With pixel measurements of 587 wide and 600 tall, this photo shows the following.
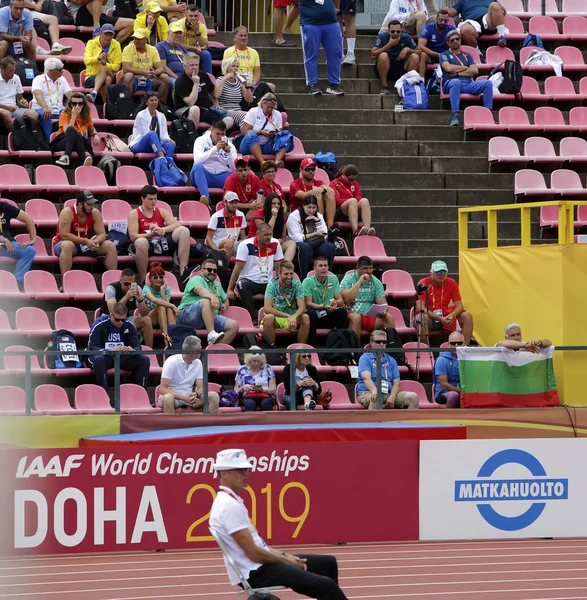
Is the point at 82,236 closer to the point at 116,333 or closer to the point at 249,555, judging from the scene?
the point at 116,333

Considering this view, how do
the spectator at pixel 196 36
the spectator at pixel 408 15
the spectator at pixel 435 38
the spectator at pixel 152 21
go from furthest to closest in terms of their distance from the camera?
the spectator at pixel 408 15 → the spectator at pixel 435 38 → the spectator at pixel 196 36 → the spectator at pixel 152 21

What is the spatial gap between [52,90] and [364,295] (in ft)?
16.9

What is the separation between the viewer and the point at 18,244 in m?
14.9

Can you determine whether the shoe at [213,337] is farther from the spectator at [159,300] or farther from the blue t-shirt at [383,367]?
the blue t-shirt at [383,367]

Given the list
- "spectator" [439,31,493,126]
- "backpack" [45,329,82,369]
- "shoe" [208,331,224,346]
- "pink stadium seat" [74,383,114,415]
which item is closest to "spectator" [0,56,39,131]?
"backpack" [45,329,82,369]

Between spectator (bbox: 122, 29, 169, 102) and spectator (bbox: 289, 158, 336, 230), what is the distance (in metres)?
2.59

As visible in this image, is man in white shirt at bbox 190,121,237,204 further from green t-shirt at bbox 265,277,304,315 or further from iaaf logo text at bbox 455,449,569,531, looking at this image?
iaaf logo text at bbox 455,449,569,531

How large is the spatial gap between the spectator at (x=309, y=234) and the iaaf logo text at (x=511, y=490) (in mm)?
4075

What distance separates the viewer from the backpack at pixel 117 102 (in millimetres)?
17609

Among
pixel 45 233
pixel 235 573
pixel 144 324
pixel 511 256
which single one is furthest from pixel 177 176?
pixel 235 573

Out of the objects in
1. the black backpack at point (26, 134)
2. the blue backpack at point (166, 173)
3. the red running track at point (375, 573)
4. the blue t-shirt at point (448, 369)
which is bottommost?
the red running track at point (375, 573)

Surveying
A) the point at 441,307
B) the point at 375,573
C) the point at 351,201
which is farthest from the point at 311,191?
the point at 375,573

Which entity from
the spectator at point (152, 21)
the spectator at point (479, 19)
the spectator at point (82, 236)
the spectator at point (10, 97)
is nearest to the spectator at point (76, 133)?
the spectator at point (10, 97)

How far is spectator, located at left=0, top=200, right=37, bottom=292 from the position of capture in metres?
14.9
